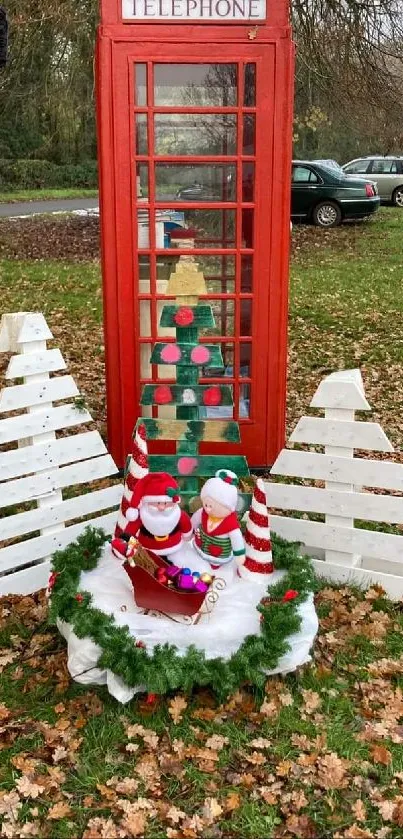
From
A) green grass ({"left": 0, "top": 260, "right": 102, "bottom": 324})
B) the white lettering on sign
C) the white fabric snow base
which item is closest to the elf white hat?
the white fabric snow base

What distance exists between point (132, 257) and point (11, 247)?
11.2m

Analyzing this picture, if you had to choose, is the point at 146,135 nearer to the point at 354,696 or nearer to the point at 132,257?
the point at 132,257

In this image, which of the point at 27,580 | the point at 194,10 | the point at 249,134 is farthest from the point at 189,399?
the point at 194,10

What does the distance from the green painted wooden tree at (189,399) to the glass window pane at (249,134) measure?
1.27m

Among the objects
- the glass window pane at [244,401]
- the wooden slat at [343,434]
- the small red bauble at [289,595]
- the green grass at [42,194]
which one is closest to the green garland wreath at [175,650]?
the small red bauble at [289,595]

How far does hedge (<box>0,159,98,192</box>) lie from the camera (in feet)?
98.3

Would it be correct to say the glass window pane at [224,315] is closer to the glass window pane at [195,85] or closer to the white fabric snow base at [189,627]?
the glass window pane at [195,85]

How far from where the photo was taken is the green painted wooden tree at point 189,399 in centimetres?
403

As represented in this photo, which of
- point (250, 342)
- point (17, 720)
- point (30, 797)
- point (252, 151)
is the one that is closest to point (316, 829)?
point (30, 797)

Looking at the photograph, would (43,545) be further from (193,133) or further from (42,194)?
(42,194)

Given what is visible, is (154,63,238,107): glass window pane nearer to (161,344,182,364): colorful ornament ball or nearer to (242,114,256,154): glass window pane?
(242,114,256,154): glass window pane

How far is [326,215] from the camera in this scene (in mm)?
18016

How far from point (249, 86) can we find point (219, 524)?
101 inches

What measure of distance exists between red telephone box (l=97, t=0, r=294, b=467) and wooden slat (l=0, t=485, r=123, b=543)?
936 millimetres
